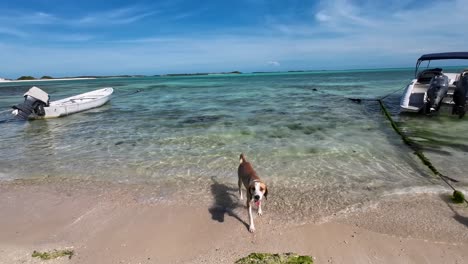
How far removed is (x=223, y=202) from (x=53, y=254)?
2.98 meters

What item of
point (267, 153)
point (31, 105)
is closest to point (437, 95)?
point (267, 153)

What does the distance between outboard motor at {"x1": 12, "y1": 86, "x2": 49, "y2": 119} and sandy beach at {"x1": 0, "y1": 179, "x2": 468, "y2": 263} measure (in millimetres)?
14464

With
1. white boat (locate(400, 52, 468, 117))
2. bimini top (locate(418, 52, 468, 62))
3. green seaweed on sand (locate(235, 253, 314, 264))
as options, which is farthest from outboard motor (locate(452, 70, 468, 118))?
green seaweed on sand (locate(235, 253, 314, 264))

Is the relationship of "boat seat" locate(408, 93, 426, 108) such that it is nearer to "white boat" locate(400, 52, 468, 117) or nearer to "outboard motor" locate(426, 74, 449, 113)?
"white boat" locate(400, 52, 468, 117)

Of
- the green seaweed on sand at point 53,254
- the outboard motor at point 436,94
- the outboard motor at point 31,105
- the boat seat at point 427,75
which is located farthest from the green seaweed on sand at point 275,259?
the outboard motor at point 31,105

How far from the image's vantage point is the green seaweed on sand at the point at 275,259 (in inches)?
164

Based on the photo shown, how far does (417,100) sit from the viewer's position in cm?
1648

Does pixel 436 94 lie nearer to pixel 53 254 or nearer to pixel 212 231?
pixel 212 231

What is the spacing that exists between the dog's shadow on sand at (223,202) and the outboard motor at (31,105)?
16.5 meters

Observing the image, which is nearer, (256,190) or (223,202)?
(256,190)

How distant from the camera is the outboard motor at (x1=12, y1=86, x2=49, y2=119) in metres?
18.7

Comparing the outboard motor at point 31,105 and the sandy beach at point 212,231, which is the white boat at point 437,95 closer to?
the sandy beach at point 212,231

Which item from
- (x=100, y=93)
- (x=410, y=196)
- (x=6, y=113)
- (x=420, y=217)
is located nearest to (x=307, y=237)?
(x=420, y=217)

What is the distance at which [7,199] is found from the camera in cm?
668
